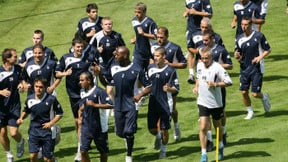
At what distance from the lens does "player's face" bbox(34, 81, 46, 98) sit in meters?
18.8

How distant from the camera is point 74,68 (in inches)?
829

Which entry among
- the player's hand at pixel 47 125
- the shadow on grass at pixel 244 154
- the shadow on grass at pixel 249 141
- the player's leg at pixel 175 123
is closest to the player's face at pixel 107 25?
the player's leg at pixel 175 123

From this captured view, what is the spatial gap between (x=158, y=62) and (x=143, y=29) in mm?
4326

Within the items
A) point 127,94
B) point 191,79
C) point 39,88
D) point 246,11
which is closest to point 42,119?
point 39,88

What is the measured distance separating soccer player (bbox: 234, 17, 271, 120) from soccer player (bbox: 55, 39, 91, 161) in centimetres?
383

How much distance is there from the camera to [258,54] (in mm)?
22500

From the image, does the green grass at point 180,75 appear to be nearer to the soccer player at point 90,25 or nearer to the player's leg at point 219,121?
the player's leg at point 219,121

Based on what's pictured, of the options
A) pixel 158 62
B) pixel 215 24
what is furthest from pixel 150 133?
pixel 215 24

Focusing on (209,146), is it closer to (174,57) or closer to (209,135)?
(209,135)

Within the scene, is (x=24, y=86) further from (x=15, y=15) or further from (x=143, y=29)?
(x=15, y=15)

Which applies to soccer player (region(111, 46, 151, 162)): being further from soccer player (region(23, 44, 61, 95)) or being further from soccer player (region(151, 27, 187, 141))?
soccer player (region(23, 44, 61, 95))

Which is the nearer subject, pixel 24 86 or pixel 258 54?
pixel 24 86

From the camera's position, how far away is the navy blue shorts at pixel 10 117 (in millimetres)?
20578

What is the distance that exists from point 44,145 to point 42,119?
1.78ft
